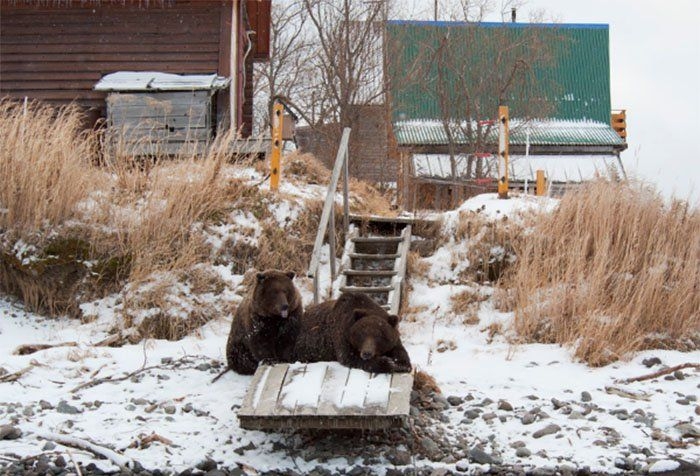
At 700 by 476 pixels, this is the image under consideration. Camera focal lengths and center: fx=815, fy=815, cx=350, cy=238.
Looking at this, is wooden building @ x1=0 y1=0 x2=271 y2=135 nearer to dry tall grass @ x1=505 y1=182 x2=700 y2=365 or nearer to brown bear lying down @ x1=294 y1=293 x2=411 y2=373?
dry tall grass @ x1=505 y1=182 x2=700 y2=365

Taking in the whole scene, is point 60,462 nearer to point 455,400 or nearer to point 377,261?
point 455,400

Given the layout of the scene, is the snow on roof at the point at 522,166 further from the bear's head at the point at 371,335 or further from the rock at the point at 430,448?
A: the rock at the point at 430,448

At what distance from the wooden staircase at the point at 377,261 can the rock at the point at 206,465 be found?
3.46 m

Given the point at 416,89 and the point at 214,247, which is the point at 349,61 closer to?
the point at 416,89

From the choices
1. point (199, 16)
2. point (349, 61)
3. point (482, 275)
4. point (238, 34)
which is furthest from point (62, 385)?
point (349, 61)

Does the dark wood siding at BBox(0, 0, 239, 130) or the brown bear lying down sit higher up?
the dark wood siding at BBox(0, 0, 239, 130)

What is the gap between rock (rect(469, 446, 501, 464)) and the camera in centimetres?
538

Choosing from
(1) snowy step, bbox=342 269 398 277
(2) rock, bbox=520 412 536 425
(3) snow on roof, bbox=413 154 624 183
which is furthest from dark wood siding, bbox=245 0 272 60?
(2) rock, bbox=520 412 536 425

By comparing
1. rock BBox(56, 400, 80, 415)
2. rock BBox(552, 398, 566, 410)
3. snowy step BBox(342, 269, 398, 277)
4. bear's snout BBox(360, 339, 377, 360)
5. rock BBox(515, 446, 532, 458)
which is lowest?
rock BBox(515, 446, 532, 458)

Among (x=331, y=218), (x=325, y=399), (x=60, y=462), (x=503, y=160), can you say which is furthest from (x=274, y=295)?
(x=503, y=160)

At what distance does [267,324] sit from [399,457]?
71.4 inches

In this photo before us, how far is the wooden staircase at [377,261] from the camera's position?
9.02 metres

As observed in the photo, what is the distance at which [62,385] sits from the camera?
6715 mm

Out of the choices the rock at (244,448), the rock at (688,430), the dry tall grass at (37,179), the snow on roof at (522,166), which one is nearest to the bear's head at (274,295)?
the rock at (244,448)
